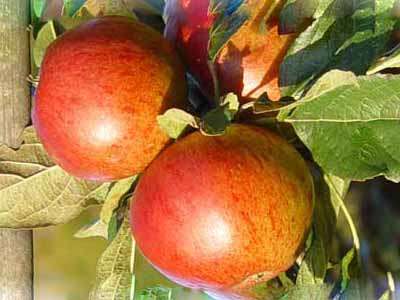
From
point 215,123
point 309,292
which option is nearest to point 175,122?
point 215,123

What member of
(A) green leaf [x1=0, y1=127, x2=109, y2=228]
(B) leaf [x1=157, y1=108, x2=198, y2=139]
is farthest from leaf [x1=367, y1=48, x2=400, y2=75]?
(A) green leaf [x1=0, y1=127, x2=109, y2=228]

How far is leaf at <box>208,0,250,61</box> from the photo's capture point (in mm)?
441

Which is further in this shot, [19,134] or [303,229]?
[19,134]

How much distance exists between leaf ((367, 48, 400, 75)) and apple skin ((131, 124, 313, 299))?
6 centimetres

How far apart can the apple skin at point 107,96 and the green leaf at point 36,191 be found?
58 millimetres

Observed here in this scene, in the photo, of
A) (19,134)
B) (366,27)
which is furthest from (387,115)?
(19,134)

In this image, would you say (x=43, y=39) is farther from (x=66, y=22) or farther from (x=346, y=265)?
(x=346, y=265)

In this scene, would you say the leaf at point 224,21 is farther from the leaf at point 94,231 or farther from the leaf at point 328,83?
the leaf at point 94,231

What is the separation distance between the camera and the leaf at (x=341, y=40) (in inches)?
17.1

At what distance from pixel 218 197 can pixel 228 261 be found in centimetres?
4

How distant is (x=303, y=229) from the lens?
45cm

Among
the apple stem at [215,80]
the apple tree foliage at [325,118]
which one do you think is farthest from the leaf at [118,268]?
the apple stem at [215,80]

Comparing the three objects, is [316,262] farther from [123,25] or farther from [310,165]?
[123,25]

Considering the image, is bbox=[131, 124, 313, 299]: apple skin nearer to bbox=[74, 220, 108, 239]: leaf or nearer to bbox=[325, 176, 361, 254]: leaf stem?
bbox=[325, 176, 361, 254]: leaf stem
